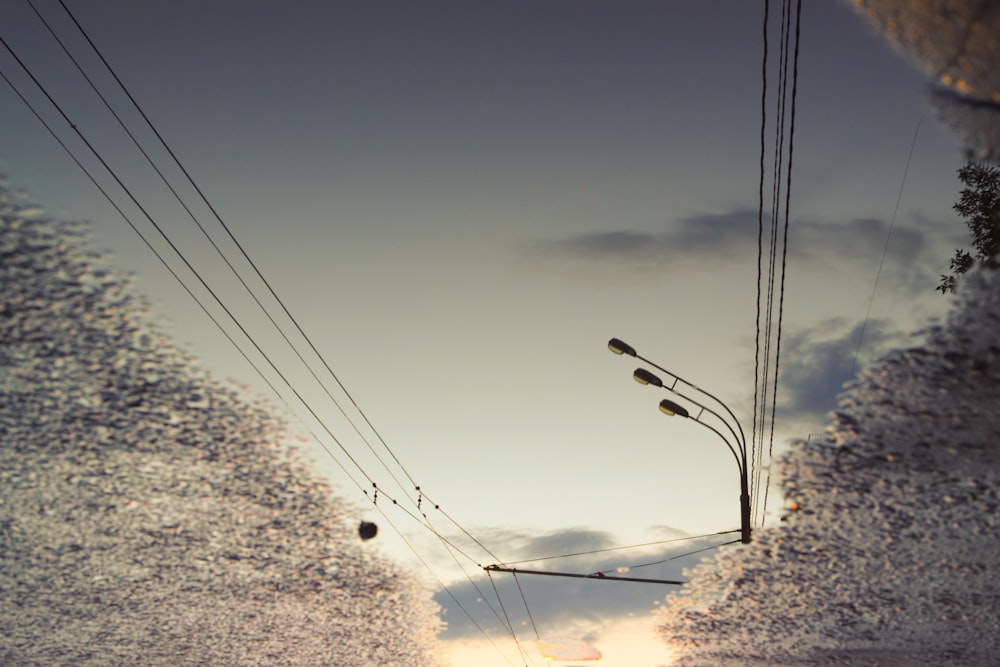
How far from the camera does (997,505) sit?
1240cm

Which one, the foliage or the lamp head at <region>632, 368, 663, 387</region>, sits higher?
the foliage

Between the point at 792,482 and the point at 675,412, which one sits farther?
the point at 675,412

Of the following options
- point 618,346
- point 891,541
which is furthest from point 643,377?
point 891,541

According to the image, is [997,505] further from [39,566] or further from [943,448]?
[39,566]

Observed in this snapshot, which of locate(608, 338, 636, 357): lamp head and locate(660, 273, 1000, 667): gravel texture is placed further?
locate(608, 338, 636, 357): lamp head

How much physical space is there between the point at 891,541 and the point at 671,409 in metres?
3.96

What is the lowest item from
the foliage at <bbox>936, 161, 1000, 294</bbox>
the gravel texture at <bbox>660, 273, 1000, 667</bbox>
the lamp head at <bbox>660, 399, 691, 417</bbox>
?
the gravel texture at <bbox>660, 273, 1000, 667</bbox>

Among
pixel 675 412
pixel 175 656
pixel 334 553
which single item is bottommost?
pixel 175 656

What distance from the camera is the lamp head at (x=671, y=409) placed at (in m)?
15.1

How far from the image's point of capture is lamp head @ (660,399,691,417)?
15148 millimetres

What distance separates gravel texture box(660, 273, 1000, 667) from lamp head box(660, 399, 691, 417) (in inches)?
84.7

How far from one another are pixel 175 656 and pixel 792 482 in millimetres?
17131

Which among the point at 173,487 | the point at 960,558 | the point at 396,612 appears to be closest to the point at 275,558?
the point at 173,487

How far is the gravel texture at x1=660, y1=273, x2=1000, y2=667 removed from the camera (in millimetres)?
10102
